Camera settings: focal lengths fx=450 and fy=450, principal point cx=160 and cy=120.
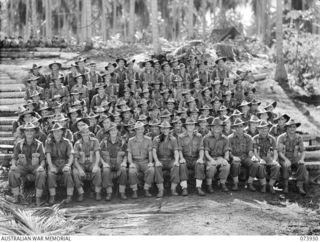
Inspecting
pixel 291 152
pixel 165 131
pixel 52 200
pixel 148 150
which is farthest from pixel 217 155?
pixel 52 200

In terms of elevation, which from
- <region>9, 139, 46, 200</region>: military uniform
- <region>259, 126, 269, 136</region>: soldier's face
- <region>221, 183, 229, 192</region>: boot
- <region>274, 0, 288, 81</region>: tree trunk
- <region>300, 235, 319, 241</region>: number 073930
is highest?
<region>274, 0, 288, 81</region>: tree trunk

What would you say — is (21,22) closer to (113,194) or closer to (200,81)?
(200,81)

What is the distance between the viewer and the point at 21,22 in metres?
45.2

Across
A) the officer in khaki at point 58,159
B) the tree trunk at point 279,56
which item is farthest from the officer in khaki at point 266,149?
the tree trunk at point 279,56

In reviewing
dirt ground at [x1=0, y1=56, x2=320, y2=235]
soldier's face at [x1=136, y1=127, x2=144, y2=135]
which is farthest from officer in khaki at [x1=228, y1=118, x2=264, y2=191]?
soldier's face at [x1=136, y1=127, x2=144, y2=135]

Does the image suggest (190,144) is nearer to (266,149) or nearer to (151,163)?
(151,163)

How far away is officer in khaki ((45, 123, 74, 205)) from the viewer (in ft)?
27.1

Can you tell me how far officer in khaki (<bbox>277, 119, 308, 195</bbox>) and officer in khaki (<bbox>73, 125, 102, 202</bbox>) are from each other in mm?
3623

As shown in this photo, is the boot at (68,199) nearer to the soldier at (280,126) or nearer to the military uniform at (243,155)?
the military uniform at (243,155)

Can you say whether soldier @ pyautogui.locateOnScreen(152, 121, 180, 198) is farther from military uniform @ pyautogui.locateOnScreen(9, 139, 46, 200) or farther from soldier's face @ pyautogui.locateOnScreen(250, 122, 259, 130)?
military uniform @ pyautogui.locateOnScreen(9, 139, 46, 200)

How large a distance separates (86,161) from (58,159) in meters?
0.54

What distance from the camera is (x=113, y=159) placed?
8969mm

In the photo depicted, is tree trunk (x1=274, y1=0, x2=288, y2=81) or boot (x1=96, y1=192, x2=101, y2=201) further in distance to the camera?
tree trunk (x1=274, y1=0, x2=288, y2=81)

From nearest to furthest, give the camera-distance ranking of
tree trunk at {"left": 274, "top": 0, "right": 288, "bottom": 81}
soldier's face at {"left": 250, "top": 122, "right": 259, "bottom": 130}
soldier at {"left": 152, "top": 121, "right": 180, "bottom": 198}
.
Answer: soldier at {"left": 152, "top": 121, "right": 180, "bottom": 198} → soldier's face at {"left": 250, "top": 122, "right": 259, "bottom": 130} → tree trunk at {"left": 274, "top": 0, "right": 288, "bottom": 81}
